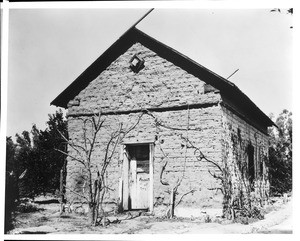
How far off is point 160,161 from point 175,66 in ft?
8.86

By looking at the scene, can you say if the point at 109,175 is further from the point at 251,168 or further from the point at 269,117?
the point at 269,117

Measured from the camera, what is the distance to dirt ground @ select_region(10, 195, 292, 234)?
7461 millimetres

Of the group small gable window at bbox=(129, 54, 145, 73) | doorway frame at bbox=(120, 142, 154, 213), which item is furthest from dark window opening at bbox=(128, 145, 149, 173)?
small gable window at bbox=(129, 54, 145, 73)

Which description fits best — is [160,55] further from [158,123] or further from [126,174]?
[126,174]

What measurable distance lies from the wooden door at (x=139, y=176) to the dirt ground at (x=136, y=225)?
610 mm

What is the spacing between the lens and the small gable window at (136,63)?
10.4 m

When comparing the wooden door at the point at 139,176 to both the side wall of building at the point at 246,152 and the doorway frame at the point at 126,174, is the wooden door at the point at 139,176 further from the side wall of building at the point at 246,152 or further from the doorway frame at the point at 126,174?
the side wall of building at the point at 246,152

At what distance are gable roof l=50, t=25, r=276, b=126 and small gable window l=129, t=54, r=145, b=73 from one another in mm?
435

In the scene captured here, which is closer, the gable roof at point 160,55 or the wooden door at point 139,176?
the gable roof at point 160,55

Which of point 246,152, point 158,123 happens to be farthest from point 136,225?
point 246,152

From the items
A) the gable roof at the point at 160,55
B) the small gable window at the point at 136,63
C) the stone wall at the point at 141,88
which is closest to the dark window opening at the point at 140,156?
the stone wall at the point at 141,88

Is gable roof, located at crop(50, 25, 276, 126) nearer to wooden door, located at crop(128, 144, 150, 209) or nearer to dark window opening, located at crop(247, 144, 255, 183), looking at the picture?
dark window opening, located at crop(247, 144, 255, 183)

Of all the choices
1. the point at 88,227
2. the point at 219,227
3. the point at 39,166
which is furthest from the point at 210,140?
the point at 39,166

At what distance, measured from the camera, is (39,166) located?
501 inches
